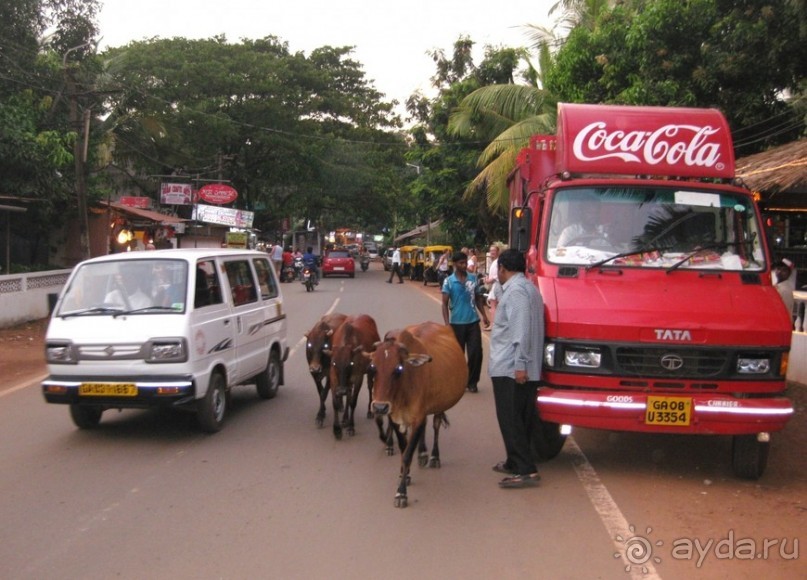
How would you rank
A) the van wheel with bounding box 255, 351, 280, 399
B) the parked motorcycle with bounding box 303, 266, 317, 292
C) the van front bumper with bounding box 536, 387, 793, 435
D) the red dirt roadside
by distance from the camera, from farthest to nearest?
the parked motorcycle with bounding box 303, 266, 317, 292 → the red dirt roadside → the van wheel with bounding box 255, 351, 280, 399 → the van front bumper with bounding box 536, 387, 793, 435

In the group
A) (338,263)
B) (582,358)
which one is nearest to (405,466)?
(582,358)

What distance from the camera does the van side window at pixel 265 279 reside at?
9773mm

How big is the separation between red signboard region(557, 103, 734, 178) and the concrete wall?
42.8ft

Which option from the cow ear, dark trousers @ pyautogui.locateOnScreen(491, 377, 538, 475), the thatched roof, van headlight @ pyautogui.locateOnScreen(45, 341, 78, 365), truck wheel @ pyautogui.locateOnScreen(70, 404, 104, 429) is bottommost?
truck wheel @ pyautogui.locateOnScreen(70, 404, 104, 429)

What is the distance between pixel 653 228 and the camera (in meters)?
6.91

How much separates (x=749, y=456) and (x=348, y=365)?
→ 3.53 metres

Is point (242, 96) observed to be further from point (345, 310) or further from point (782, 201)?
point (782, 201)

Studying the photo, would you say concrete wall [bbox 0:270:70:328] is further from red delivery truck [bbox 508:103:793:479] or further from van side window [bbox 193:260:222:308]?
red delivery truck [bbox 508:103:793:479]

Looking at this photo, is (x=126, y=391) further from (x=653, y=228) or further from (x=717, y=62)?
(x=717, y=62)

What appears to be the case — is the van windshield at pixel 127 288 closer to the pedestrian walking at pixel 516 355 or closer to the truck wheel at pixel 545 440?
the pedestrian walking at pixel 516 355

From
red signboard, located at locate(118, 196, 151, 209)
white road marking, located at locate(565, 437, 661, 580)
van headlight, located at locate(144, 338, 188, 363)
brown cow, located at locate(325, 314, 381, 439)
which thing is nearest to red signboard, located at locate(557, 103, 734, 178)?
brown cow, located at locate(325, 314, 381, 439)

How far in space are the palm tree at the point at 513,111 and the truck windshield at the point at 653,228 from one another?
1220cm

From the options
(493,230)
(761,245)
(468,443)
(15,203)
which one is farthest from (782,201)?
(15,203)

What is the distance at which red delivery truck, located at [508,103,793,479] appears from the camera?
5.96m
